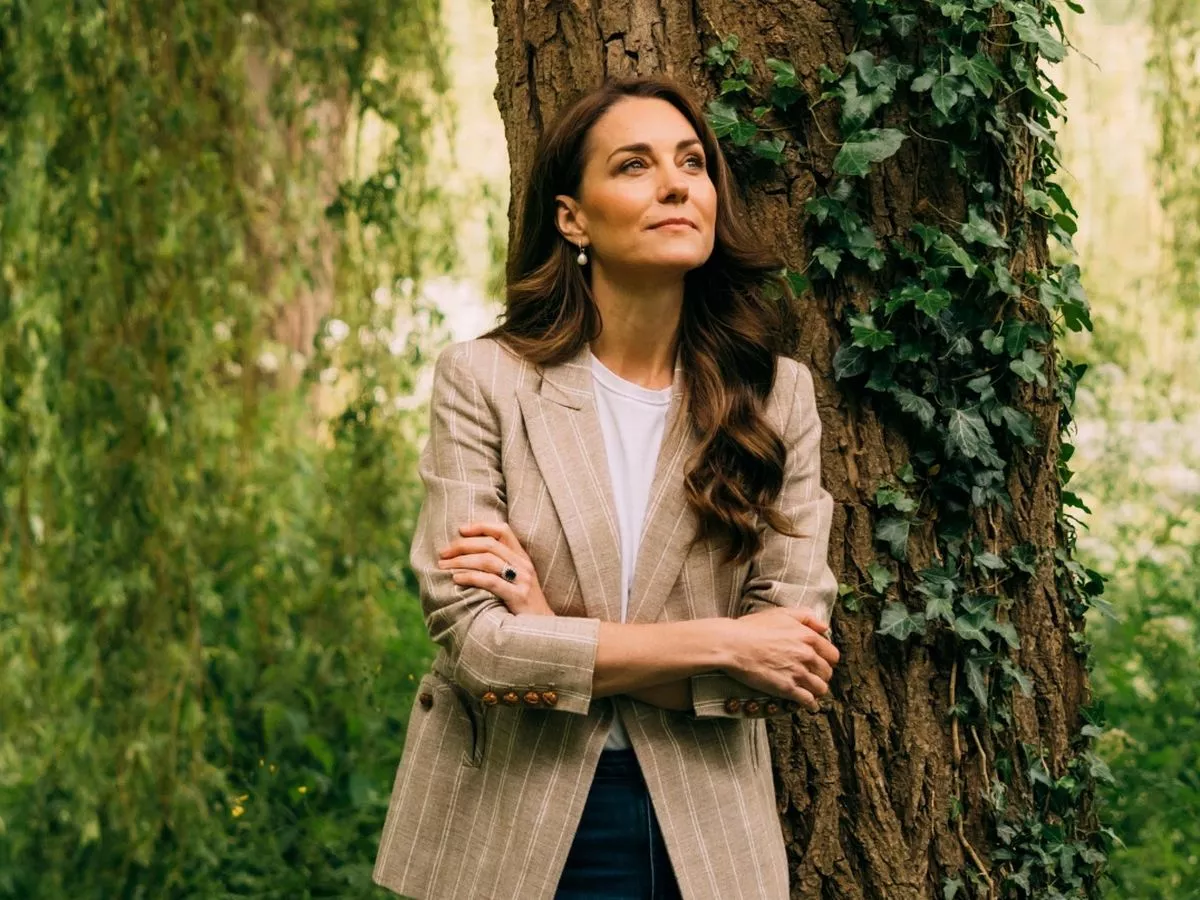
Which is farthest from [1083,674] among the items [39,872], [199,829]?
[39,872]

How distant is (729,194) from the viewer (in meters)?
2.60

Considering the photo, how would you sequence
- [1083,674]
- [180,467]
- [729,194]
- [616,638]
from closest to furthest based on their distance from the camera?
[616,638]
[729,194]
[1083,674]
[180,467]

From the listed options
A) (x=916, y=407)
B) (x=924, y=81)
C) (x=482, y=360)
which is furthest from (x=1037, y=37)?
(x=482, y=360)

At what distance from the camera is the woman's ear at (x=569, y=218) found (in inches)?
99.4

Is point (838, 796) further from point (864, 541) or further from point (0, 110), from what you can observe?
point (0, 110)

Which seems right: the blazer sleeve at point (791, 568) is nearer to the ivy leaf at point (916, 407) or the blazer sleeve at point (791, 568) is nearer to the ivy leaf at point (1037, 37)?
the ivy leaf at point (916, 407)

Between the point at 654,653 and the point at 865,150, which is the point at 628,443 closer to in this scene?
the point at 654,653

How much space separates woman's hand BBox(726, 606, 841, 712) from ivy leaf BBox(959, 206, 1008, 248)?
87 centimetres

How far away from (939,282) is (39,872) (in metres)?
2.99

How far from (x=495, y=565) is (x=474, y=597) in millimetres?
54

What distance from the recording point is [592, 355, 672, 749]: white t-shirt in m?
2.35

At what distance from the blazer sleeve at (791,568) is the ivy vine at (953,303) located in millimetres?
398

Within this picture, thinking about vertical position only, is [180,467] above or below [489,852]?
above

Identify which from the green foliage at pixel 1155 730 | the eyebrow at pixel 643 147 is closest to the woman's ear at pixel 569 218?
the eyebrow at pixel 643 147
